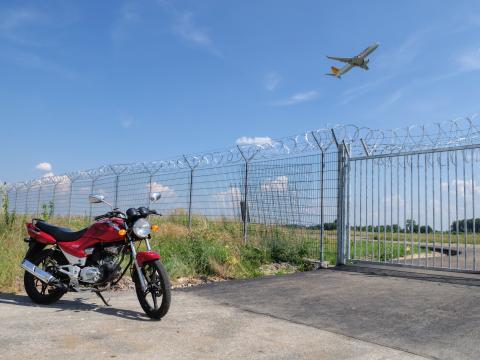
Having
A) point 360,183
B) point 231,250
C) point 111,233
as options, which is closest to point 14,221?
point 231,250

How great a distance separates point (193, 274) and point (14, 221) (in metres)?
5.24

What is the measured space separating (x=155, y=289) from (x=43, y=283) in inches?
56.7

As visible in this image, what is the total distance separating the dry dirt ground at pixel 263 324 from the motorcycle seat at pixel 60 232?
733mm

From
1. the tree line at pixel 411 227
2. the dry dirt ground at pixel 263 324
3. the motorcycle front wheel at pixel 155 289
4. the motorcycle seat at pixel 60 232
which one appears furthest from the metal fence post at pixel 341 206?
the motorcycle seat at pixel 60 232

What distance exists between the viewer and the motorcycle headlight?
4.70m

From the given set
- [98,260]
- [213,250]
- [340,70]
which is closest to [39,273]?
[98,260]

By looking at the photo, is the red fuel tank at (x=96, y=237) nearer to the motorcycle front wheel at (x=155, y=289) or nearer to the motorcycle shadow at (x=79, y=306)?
the motorcycle front wheel at (x=155, y=289)

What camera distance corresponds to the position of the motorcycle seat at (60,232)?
200 inches

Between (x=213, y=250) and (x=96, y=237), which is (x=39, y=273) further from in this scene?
(x=213, y=250)

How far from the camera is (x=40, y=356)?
3473 millimetres

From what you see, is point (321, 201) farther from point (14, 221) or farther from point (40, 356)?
point (14, 221)

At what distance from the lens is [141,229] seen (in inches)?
185

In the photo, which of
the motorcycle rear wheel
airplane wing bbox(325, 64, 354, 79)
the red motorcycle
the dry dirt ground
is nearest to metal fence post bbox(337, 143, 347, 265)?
the dry dirt ground

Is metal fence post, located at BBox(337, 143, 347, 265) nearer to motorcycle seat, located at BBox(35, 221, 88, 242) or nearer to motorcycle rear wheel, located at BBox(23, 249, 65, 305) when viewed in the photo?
motorcycle seat, located at BBox(35, 221, 88, 242)
